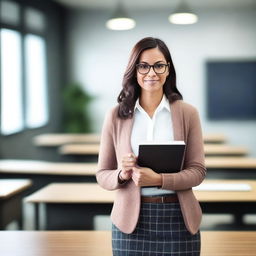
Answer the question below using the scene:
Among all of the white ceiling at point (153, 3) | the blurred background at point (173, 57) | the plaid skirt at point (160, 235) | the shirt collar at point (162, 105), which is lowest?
the plaid skirt at point (160, 235)

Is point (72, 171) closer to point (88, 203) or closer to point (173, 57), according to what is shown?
point (88, 203)

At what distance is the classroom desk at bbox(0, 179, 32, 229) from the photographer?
3.18 metres

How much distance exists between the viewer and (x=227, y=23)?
919cm

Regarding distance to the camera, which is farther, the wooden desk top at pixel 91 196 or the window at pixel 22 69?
the window at pixel 22 69

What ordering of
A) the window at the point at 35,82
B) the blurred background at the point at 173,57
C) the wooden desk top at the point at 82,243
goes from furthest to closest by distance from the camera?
the blurred background at the point at 173,57 → the window at the point at 35,82 → the wooden desk top at the point at 82,243

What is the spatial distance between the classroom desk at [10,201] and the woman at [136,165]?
1.75 m

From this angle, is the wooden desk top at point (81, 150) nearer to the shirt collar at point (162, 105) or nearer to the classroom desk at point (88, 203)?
the classroom desk at point (88, 203)

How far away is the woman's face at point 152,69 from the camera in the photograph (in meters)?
1.50

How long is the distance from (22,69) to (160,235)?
6.29 meters

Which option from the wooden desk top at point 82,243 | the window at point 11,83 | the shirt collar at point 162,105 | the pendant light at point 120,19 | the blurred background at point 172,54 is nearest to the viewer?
the shirt collar at point 162,105

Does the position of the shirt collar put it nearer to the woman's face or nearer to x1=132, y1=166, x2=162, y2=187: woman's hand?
the woman's face

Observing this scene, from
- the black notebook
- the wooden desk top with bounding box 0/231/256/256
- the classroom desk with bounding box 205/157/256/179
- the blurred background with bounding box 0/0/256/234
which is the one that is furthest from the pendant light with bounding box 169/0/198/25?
the black notebook

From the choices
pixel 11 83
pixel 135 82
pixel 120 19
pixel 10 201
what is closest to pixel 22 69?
pixel 11 83

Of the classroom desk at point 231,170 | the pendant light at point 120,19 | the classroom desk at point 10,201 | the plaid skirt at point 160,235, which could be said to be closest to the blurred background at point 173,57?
the pendant light at point 120,19
